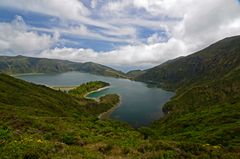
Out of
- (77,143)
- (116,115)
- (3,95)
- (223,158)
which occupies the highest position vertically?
(223,158)

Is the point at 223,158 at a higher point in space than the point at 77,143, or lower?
higher

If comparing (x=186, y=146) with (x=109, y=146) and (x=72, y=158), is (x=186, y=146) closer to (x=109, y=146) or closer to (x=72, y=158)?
(x=109, y=146)

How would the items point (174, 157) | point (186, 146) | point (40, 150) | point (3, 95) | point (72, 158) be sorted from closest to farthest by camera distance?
point (72, 158), point (40, 150), point (174, 157), point (186, 146), point (3, 95)

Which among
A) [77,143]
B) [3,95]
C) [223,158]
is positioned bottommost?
[3,95]

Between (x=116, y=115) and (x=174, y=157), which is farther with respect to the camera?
(x=116, y=115)

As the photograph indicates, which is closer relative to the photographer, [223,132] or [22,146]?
[22,146]

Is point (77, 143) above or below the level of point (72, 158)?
below

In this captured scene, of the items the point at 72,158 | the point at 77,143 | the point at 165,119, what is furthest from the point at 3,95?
the point at 72,158

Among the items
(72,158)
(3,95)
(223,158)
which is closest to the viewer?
(72,158)

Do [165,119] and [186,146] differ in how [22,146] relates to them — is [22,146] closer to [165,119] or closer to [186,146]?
[186,146]

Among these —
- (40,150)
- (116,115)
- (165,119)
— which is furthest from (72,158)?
(116,115)
